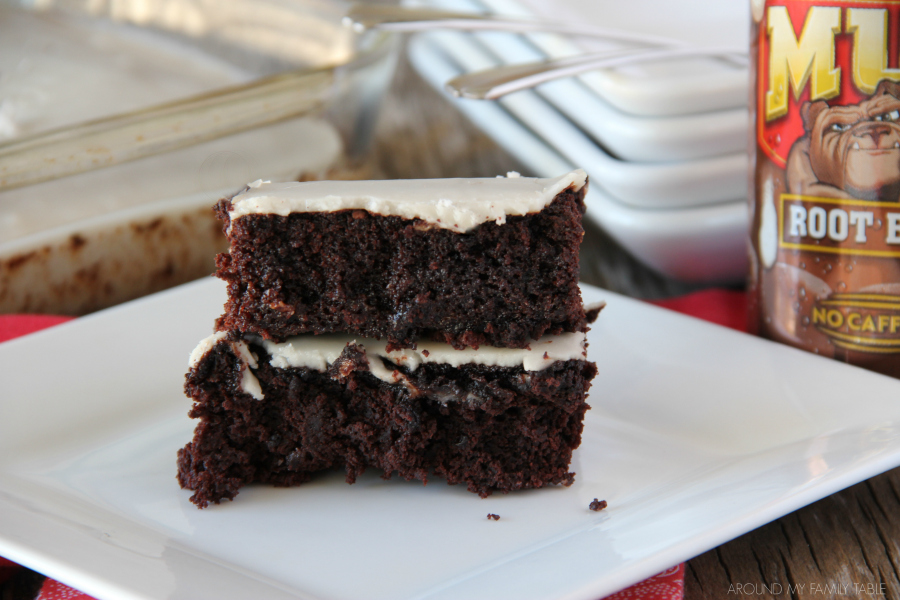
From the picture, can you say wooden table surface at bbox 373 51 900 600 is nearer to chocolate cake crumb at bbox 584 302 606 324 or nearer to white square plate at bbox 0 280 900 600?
white square plate at bbox 0 280 900 600

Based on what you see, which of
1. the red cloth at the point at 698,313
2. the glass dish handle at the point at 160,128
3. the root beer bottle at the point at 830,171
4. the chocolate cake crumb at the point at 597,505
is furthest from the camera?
the glass dish handle at the point at 160,128

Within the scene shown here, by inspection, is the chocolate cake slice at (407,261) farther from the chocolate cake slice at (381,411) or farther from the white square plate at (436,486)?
the white square plate at (436,486)

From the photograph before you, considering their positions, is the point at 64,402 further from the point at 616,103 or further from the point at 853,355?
the point at 853,355

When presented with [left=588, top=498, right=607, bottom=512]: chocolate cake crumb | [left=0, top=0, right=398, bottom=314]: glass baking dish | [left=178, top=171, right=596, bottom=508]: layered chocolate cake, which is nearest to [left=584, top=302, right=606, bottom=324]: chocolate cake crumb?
[left=178, top=171, right=596, bottom=508]: layered chocolate cake

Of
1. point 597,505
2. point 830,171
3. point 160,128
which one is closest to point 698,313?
point 830,171

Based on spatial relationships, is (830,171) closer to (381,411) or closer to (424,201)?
(424,201)

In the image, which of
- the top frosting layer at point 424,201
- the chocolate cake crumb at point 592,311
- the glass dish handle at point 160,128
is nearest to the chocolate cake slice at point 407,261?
the top frosting layer at point 424,201
